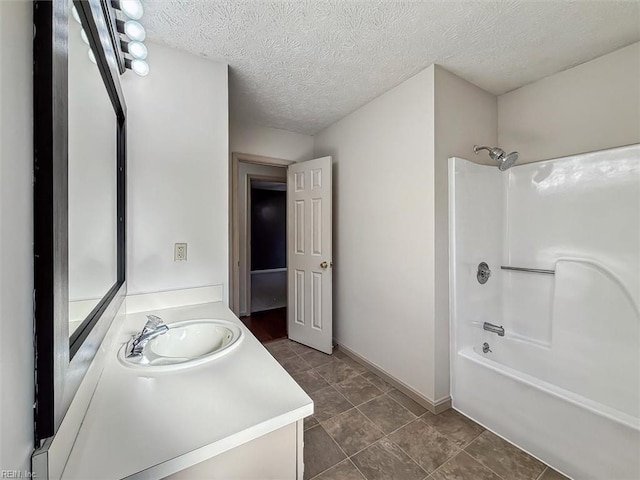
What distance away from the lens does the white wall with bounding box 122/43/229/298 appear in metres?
1.46

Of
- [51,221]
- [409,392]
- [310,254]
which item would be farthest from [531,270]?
[51,221]

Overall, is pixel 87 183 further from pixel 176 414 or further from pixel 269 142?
pixel 269 142

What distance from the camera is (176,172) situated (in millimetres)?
1572

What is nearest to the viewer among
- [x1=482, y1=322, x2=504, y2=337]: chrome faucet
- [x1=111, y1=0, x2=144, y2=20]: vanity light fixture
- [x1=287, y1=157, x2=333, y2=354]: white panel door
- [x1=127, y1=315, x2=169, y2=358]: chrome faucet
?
Result: [x1=127, y1=315, x2=169, y2=358]: chrome faucet

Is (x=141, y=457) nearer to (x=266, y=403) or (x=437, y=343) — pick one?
(x=266, y=403)

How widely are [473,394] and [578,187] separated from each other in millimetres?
1601

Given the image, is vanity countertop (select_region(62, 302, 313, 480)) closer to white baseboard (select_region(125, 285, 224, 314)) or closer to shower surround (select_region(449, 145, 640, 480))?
white baseboard (select_region(125, 285, 224, 314))

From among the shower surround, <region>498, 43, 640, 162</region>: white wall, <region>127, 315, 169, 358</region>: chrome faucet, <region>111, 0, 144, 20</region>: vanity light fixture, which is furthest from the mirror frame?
<region>498, 43, 640, 162</region>: white wall

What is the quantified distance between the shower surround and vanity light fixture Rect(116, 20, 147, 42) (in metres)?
1.96

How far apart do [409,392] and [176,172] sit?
2.27m

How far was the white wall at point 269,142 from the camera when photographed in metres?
2.78

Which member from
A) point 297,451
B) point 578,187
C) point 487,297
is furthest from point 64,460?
point 578,187

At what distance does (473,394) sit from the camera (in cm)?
173

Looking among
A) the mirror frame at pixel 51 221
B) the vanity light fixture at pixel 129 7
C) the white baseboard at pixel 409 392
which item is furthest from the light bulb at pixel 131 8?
the white baseboard at pixel 409 392
